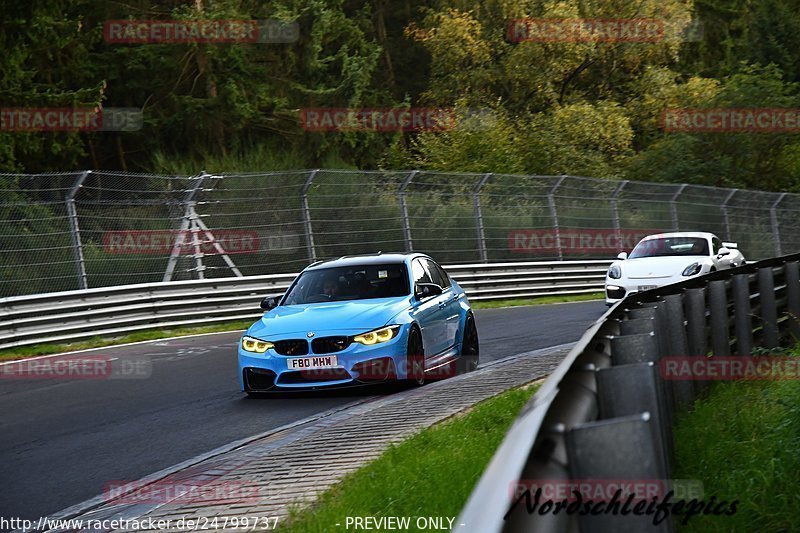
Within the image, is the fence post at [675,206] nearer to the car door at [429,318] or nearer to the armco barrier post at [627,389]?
the car door at [429,318]

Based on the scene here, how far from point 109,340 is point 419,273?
25.4 feet

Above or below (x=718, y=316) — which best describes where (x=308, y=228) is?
above

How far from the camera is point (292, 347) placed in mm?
11492

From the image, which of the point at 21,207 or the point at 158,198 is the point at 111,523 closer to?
the point at 21,207

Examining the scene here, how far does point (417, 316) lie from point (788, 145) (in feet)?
114

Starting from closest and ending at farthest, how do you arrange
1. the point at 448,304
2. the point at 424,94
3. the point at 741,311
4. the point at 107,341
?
the point at 741,311 → the point at 448,304 → the point at 107,341 → the point at 424,94

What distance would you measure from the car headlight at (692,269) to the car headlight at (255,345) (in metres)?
10.3

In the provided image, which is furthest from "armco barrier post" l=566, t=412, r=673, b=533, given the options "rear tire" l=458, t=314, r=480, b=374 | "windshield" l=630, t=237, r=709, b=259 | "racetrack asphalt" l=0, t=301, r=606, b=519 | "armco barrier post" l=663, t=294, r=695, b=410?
"windshield" l=630, t=237, r=709, b=259

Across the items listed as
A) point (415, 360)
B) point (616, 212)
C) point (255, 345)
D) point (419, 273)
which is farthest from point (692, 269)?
point (616, 212)

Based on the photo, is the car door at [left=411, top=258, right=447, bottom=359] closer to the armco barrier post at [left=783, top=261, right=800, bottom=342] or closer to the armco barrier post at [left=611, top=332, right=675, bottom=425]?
the armco barrier post at [left=783, top=261, right=800, bottom=342]

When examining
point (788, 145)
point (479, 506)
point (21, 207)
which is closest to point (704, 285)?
point (479, 506)

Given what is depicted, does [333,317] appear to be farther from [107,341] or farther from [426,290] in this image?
[107,341]

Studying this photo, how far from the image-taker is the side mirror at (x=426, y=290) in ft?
41.1

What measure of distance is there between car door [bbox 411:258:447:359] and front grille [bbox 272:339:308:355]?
1.22 metres
